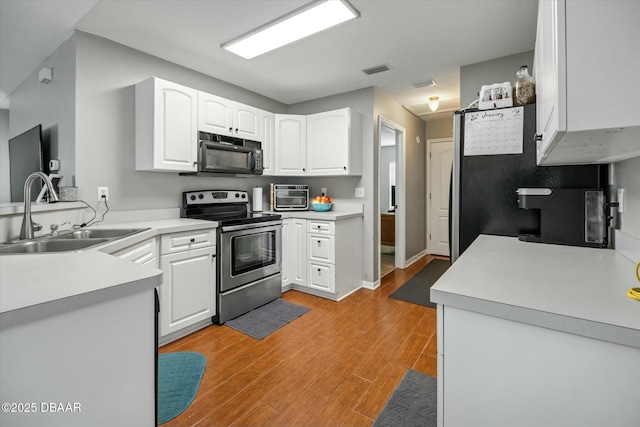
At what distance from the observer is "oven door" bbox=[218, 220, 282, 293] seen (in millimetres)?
2646

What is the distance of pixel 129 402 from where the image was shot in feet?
2.87

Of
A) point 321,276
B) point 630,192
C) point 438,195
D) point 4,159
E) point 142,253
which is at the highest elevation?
point 4,159

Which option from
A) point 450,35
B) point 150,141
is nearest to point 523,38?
point 450,35

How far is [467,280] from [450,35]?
234cm

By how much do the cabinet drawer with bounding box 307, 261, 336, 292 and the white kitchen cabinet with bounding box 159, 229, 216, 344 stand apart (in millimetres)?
1148

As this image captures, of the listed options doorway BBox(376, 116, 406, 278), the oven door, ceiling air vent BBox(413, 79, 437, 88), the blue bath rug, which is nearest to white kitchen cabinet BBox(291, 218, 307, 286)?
the oven door

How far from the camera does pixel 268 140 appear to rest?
11.8ft

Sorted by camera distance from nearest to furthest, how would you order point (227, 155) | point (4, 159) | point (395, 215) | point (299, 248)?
point (227, 155) → point (299, 248) → point (4, 159) → point (395, 215)

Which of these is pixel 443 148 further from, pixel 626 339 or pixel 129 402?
pixel 129 402

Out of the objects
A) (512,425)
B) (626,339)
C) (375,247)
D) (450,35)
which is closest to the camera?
(626,339)

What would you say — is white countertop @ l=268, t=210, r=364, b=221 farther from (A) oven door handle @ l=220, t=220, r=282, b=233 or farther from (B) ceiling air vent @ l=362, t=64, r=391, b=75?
(B) ceiling air vent @ l=362, t=64, r=391, b=75

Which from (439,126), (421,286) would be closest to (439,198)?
(439,126)

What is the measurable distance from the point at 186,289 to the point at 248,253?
67cm

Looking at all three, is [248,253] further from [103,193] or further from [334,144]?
[334,144]
